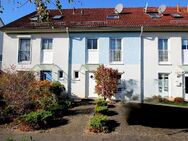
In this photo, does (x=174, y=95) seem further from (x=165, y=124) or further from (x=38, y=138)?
(x=38, y=138)

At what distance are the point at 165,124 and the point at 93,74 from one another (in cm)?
1099

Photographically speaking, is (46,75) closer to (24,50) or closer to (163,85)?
(24,50)

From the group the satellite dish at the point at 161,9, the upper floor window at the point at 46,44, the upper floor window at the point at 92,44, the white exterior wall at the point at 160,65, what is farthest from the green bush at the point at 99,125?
the satellite dish at the point at 161,9

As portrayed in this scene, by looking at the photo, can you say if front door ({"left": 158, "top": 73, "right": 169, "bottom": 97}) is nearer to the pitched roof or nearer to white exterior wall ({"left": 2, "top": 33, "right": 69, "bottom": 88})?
the pitched roof

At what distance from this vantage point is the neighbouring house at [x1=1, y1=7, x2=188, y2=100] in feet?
82.6

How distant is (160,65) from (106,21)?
566cm

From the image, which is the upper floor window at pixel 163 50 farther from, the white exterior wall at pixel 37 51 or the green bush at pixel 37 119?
the green bush at pixel 37 119

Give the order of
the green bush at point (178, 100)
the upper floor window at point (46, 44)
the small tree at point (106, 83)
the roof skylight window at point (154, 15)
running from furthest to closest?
the roof skylight window at point (154, 15) → the upper floor window at point (46, 44) → the green bush at point (178, 100) → the small tree at point (106, 83)

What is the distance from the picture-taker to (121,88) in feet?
82.5

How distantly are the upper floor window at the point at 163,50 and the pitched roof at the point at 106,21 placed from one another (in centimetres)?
121

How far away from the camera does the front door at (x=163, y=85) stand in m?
25.2

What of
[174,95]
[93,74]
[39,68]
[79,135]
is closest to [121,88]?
[93,74]

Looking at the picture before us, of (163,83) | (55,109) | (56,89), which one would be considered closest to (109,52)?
(163,83)

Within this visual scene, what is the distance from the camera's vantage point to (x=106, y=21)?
88.0 ft
